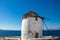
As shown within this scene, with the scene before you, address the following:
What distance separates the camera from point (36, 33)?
25.1 feet

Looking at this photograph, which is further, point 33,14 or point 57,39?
point 33,14

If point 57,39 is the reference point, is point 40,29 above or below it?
above

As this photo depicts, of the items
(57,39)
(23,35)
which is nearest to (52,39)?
(57,39)

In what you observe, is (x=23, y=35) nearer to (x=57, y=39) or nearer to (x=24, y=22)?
(x=24, y=22)

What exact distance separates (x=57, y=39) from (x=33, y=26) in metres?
1.19

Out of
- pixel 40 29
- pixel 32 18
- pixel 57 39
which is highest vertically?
pixel 32 18

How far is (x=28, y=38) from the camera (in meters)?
7.62

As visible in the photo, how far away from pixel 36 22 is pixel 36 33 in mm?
478

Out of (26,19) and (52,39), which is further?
(26,19)

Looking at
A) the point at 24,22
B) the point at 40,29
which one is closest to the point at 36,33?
the point at 40,29

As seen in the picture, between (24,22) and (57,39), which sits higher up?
(24,22)

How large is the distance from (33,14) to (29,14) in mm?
185

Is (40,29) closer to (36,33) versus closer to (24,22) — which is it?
(36,33)

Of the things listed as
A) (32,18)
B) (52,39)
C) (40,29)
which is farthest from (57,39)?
(32,18)
